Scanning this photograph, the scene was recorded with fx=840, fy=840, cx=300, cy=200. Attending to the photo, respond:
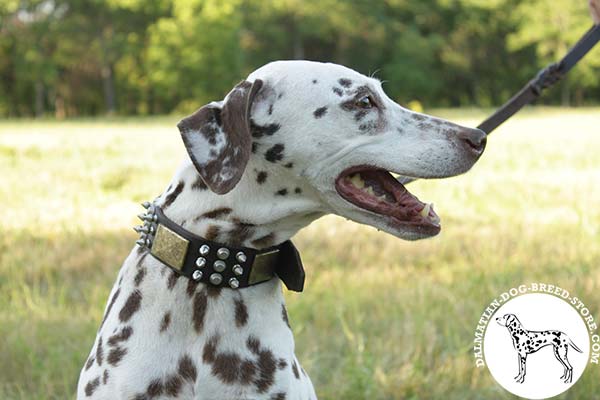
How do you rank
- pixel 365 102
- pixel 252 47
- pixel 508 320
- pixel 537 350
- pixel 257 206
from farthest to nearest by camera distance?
pixel 252 47 → pixel 508 320 → pixel 537 350 → pixel 365 102 → pixel 257 206

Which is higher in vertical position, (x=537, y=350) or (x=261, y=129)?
(x=261, y=129)

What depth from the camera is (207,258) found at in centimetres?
274

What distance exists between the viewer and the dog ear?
8.59 ft

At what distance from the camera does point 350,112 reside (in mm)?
2854

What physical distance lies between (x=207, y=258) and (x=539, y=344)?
2257 mm

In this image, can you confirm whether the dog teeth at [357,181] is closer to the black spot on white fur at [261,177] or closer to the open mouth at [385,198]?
the open mouth at [385,198]

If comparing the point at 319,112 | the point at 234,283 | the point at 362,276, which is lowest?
the point at 362,276

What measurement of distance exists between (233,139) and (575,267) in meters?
4.15

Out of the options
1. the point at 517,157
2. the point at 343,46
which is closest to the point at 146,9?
the point at 343,46

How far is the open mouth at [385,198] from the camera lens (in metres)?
2.78

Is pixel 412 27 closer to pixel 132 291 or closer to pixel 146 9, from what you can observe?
pixel 146 9

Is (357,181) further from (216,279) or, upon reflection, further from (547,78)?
(547,78)

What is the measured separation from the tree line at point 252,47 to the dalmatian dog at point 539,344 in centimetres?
4812

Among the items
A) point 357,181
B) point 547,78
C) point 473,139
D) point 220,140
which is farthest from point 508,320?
point 220,140
